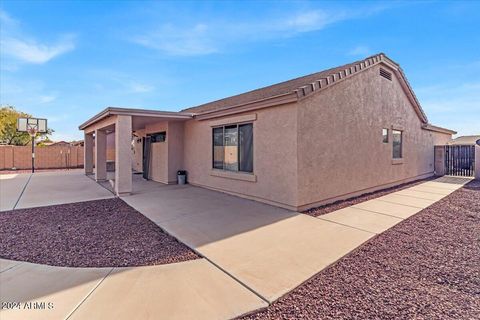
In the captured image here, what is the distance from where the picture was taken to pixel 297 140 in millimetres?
6758

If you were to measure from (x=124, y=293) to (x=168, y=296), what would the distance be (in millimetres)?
560

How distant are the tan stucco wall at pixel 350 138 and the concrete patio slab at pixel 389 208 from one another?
837mm

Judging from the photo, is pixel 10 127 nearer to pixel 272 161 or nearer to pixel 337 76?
pixel 272 161

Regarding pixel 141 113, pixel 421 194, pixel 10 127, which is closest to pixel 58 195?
pixel 141 113

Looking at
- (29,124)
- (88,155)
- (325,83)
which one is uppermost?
(29,124)

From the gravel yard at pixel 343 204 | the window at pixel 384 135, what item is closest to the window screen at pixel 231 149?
the gravel yard at pixel 343 204

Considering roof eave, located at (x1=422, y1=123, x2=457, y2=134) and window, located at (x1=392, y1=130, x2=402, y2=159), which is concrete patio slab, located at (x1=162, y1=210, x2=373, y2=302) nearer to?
window, located at (x1=392, y1=130, x2=402, y2=159)

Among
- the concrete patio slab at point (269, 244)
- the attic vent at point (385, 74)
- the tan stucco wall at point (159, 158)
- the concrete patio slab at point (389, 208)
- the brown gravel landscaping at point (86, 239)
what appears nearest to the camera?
the concrete patio slab at point (269, 244)

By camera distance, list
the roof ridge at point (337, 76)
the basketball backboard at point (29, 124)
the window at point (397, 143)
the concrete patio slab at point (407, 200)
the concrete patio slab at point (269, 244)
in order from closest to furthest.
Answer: the concrete patio slab at point (269, 244) → the roof ridge at point (337, 76) → the concrete patio slab at point (407, 200) → the window at point (397, 143) → the basketball backboard at point (29, 124)

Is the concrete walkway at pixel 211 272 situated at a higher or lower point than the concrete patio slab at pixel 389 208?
lower

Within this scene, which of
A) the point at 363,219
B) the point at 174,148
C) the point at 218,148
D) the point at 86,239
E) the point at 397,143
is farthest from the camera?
the point at 174,148

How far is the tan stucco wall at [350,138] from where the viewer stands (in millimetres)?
7137

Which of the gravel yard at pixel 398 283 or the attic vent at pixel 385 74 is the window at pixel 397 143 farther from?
the gravel yard at pixel 398 283

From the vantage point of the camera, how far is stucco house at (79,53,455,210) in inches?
280
